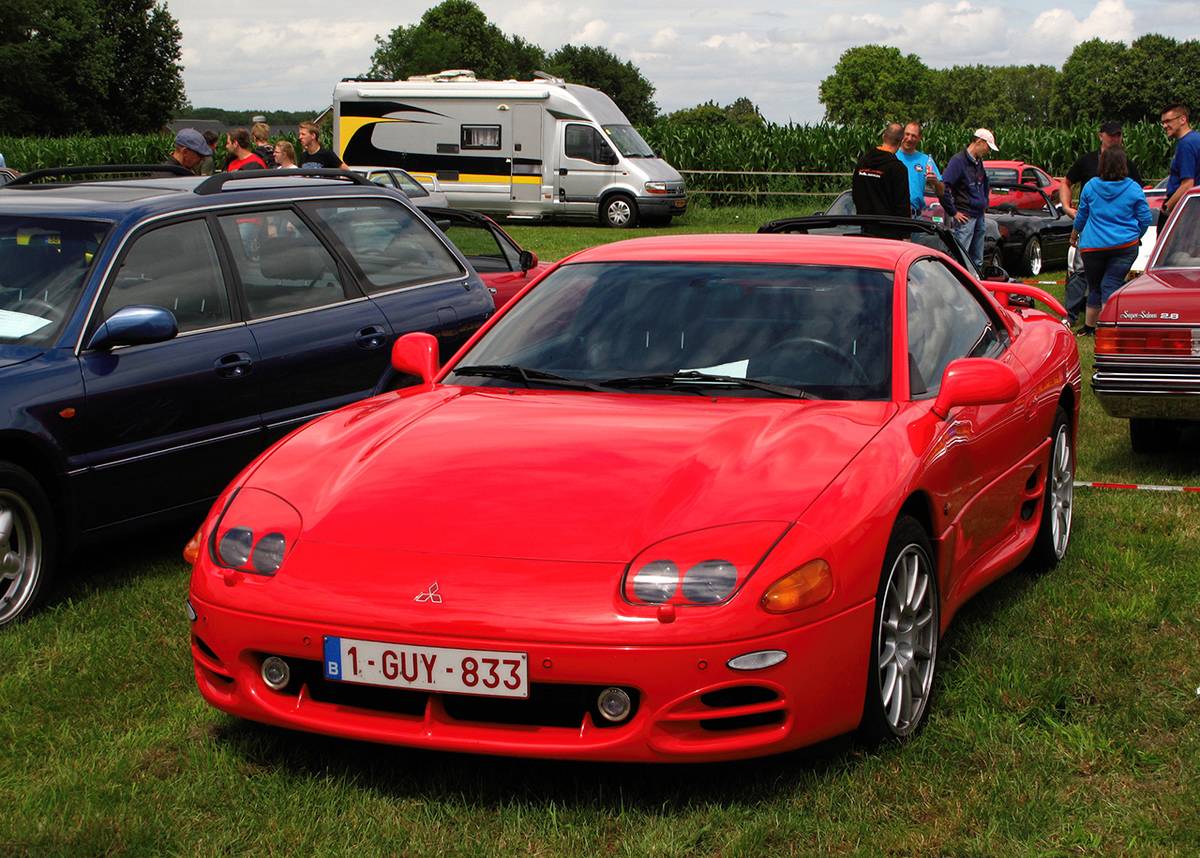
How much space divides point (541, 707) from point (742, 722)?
0.48m

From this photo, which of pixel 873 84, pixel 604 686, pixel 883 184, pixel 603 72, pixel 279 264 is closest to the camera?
pixel 604 686

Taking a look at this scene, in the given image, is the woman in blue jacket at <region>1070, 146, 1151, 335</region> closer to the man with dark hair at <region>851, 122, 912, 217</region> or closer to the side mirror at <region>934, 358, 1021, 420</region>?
the man with dark hair at <region>851, 122, 912, 217</region>

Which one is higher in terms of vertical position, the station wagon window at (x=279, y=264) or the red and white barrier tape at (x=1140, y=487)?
the station wagon window at (x=279, y=264)

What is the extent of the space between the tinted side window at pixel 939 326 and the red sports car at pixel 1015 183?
16464mm

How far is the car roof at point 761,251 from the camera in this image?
5078 millimetres

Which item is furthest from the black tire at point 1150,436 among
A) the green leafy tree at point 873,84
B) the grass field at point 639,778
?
the green leafy tree at point 873,84

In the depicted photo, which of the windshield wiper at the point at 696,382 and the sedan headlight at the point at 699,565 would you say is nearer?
the sedan headlight at the point at 699,565

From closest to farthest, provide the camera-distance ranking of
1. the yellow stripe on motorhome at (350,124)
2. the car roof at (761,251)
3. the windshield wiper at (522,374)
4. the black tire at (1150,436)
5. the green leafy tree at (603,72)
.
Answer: the windshield wiper at (522,374)
the car roof at (761,251)
the black tire at (1150,436)
the yellow stripe on motorhome at (350,124)
the green leafy tree at (603,72)

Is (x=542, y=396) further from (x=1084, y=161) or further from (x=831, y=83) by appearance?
(x=831, y=83)

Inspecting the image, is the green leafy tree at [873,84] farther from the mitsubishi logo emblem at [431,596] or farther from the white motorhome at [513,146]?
the mitsubishi logo emblem at [431,596]

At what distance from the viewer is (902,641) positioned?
4.13 m

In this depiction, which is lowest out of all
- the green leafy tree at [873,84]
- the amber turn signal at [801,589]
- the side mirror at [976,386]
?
the green leafy tree at [873,84]

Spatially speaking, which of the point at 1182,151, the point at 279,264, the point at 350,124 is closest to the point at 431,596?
the point at 279,264

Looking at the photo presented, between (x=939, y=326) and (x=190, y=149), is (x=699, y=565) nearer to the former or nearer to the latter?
(x=939, y=326)
